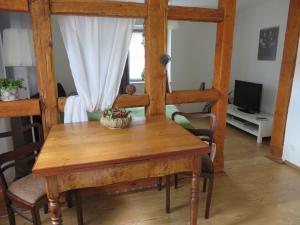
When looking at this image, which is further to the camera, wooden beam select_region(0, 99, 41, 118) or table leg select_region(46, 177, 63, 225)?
wooden beam select_region(0, 99, 41, 118)

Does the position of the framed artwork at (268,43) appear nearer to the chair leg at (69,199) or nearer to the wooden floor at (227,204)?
the wooden floor at (227,204)

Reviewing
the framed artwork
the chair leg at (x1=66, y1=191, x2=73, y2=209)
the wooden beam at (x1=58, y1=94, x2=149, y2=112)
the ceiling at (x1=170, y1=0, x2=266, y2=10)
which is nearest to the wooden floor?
the chair leg at (x1=66, y1=191, x2=73, y2=209)

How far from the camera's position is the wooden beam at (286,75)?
2775 mm

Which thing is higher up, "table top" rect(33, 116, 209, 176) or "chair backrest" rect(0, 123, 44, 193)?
"table top" rect(33, 116, 209, 176)

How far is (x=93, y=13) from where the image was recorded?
1.94m

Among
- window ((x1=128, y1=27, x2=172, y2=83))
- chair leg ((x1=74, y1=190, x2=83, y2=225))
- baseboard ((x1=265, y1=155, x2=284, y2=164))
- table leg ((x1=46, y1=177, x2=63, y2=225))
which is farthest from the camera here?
window ((x1=128, y1=27, x2=172, y2=83))

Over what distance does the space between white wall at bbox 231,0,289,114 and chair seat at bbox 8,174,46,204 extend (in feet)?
13.0

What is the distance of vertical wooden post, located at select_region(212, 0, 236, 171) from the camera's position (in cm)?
238

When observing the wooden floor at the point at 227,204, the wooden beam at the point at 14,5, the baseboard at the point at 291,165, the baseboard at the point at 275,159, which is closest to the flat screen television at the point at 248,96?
the baseboard at the point at 275,159

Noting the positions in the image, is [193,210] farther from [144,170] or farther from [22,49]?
[22,49]

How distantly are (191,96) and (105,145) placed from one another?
4.14ft

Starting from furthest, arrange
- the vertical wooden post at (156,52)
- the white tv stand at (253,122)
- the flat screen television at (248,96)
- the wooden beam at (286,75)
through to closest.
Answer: the flat screen television at (248,96) → the white tv stand at (253,122) → the wooden beam at (286,75) → the vertical wooden post at (156,52)

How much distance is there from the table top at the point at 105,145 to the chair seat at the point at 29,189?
13.5 inches

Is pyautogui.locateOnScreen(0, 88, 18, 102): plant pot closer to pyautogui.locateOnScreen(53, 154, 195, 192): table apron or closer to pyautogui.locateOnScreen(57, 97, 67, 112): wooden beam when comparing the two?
pyautogui.locateOnScreen(57, 97, 67, 112): wooden beam
